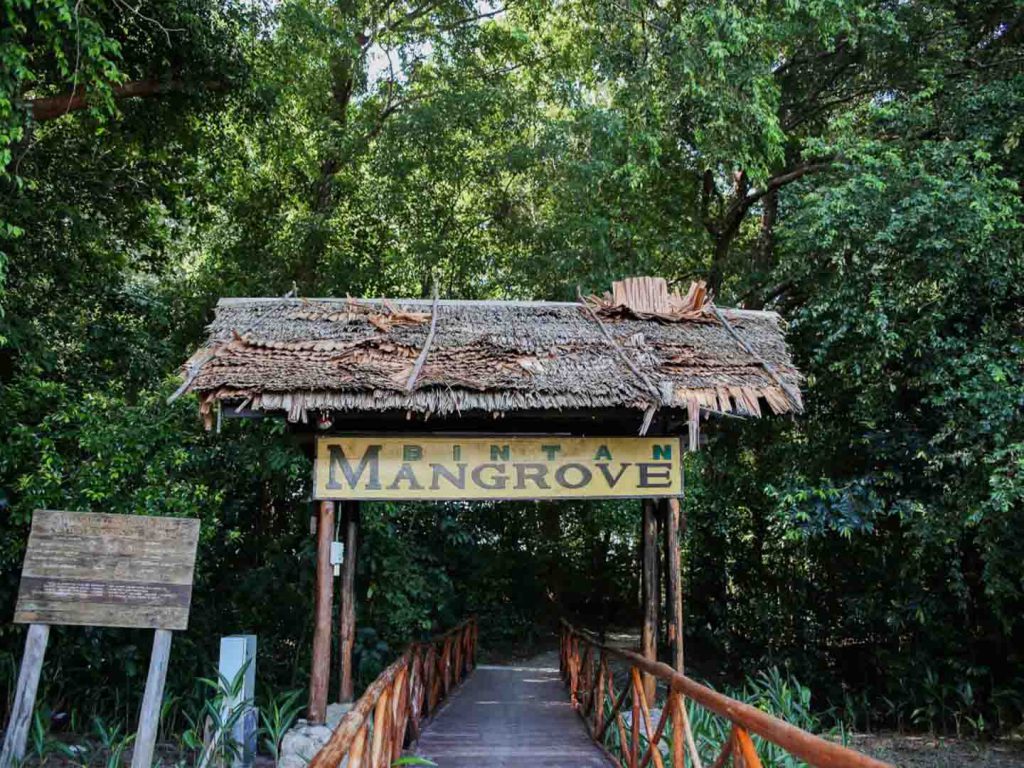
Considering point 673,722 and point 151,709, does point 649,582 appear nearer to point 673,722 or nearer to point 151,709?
point 673,722

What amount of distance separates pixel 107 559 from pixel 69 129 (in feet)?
20.6

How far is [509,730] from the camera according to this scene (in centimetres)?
603

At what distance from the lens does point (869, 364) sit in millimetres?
7664

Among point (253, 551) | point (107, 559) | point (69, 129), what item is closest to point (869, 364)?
point (107, 559)

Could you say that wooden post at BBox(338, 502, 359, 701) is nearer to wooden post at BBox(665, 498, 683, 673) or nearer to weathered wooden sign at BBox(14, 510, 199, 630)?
weathered wooden sign at BBox(14, 510, 199, 630)

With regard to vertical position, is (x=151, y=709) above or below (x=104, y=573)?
below

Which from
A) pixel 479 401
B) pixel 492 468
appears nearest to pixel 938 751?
pixel 492 468

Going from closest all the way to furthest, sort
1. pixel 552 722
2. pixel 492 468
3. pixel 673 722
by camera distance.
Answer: pixel 673 722, pixel 492 468, pixel 552 722

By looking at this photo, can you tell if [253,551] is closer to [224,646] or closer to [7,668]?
[7,668]

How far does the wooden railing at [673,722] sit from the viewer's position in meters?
2.39

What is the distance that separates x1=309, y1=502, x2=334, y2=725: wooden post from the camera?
4.98 m

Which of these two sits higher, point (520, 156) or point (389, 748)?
point (520, 156)

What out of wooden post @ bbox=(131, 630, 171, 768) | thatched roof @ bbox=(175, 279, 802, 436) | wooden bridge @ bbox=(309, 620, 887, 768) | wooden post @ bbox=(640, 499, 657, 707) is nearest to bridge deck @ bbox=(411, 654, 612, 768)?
wooden bridge @ bbox=(309, 620, 887, 768)

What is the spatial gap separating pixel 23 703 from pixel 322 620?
5.99 feet
